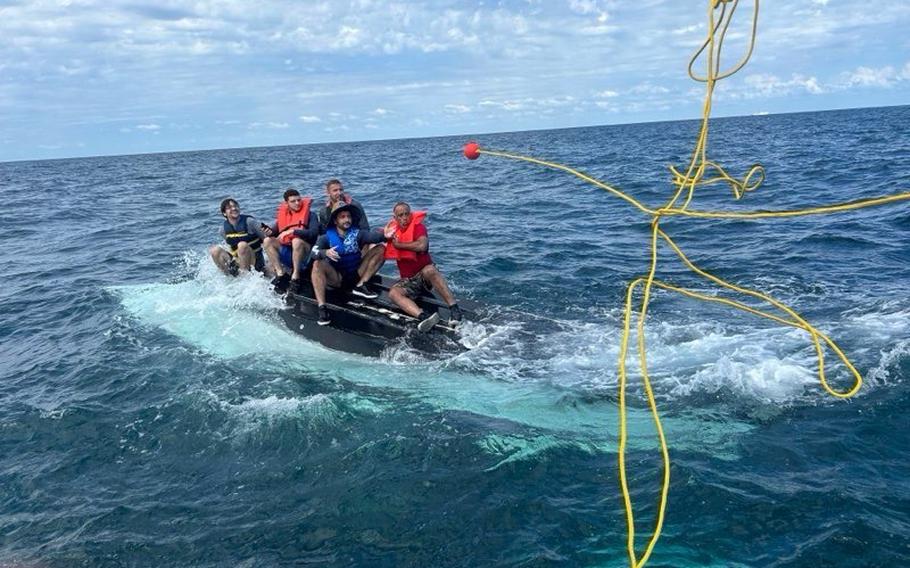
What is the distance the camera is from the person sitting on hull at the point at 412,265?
→ 9.40 m

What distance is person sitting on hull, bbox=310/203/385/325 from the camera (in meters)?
9.85

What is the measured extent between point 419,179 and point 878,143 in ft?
78.9

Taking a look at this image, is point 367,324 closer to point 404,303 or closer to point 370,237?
point 404,303

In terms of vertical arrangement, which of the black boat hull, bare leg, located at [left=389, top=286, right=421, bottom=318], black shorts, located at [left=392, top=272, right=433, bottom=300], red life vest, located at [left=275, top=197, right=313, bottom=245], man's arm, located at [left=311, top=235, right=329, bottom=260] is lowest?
the black boat hull

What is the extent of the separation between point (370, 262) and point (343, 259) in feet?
1.34

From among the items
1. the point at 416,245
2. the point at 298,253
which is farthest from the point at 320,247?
the point at 416,245

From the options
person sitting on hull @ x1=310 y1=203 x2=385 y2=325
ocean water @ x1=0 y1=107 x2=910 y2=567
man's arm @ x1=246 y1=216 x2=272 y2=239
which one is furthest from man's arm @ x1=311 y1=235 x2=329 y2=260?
man's arm @ x1=246 y1=216 x2=272 y2=239

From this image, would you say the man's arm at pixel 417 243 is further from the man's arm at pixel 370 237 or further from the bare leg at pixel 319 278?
the bare leg at pixel 319 278

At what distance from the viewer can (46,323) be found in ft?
40.4

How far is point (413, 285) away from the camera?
974 cm

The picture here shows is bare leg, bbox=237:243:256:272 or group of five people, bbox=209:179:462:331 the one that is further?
bare leg, bbox=237:243:256:272

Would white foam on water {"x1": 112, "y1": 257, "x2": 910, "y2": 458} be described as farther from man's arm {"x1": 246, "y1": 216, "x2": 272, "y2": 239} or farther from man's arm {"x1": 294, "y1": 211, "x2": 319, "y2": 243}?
man's arm {"x1": 246, "y1": 216, "x2": 272, "y2": 239}

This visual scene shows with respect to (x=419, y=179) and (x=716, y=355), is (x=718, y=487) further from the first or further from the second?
(x=419, y=179)

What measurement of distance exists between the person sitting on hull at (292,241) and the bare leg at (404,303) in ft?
6.64
